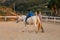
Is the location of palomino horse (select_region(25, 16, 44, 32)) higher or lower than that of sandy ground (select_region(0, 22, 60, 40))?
higher

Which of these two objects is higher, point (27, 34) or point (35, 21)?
point (35, 21)

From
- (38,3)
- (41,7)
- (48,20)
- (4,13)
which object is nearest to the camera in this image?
(48,20)

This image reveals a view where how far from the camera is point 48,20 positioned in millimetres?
25531

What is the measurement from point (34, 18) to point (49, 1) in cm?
1559

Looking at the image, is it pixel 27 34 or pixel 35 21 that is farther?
pixel 35 21

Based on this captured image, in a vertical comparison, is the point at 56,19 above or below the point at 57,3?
below

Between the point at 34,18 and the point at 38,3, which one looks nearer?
the point at 34,18

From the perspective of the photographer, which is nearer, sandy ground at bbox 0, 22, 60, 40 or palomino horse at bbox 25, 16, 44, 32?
sandy ground at bbox 0, 22, 60, 40

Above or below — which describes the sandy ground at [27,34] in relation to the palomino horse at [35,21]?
below

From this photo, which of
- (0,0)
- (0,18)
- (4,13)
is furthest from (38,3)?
(0,18)

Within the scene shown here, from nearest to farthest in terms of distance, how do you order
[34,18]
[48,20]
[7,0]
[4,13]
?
[34,18] → [48,20] → [4,13] → [7,0]

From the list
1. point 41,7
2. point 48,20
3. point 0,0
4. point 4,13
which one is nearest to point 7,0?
point 0,0

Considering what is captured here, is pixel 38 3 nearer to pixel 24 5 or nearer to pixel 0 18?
pixel 24 5

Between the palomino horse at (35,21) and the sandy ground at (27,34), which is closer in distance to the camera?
the sandy ground at (27,34)
